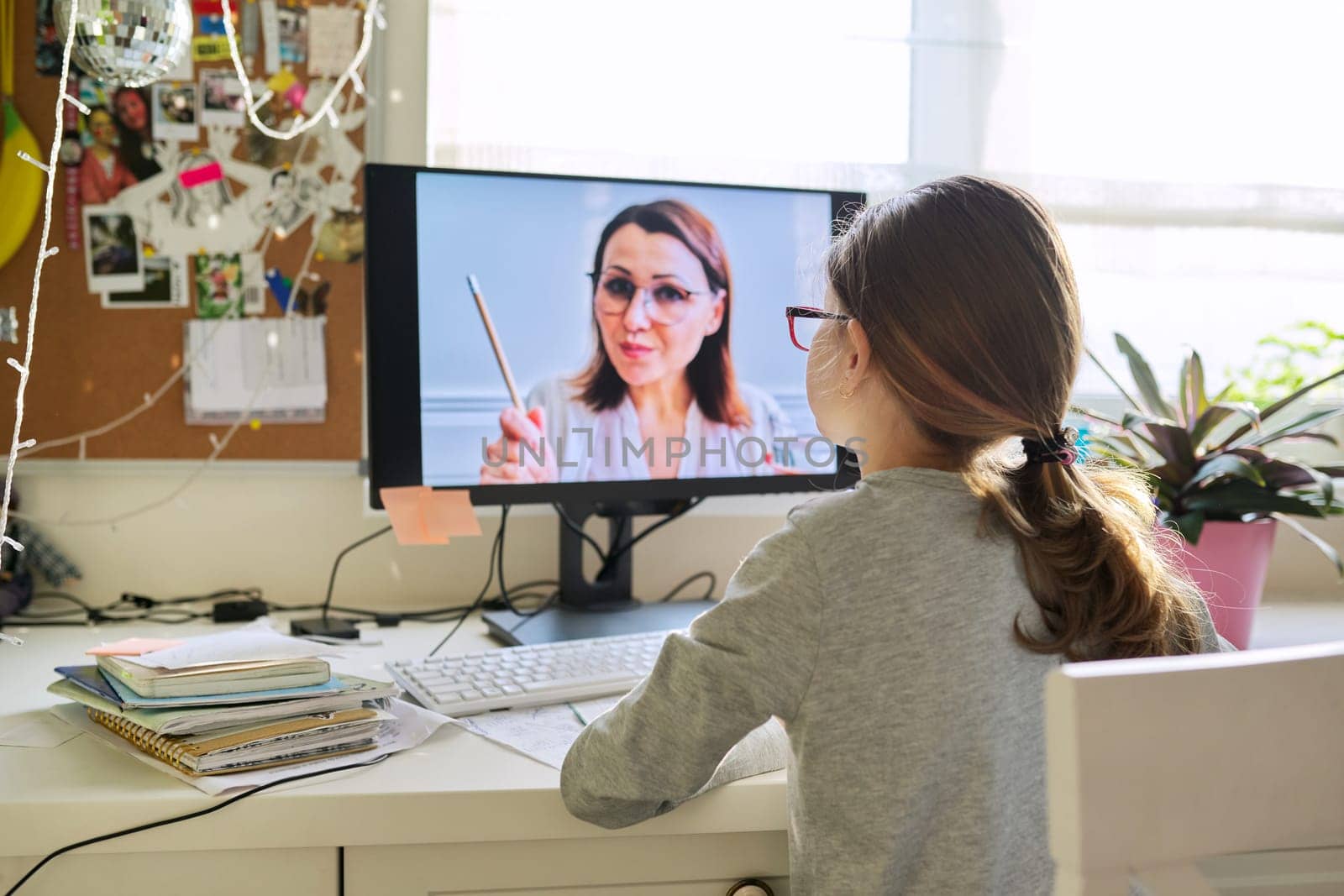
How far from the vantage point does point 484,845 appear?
87 cm

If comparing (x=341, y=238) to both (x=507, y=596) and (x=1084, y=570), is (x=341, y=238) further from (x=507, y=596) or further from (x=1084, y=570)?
(x=1084, y=570)

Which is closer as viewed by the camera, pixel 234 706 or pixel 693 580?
pixel 234 706

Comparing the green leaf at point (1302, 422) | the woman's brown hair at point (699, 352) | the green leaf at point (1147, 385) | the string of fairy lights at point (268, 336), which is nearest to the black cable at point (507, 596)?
the woman's brown hair at point (699, 352)

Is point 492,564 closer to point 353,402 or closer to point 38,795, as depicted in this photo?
point 353,402

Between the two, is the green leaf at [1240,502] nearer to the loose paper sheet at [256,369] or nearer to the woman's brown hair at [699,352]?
the woman's brown hair at [699,352]

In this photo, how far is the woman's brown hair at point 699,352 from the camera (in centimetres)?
128

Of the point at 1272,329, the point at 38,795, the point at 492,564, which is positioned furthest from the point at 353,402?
the point at 1272,329

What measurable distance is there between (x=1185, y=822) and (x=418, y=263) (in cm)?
92

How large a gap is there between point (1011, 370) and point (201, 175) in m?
1.11

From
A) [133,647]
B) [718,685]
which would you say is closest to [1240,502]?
[718,685]

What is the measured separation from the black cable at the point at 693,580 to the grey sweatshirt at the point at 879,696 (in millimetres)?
784

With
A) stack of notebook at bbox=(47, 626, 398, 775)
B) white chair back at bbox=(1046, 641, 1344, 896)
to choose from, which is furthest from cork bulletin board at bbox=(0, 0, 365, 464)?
white chair back at bbox=(1046, 641, 1344, 896)

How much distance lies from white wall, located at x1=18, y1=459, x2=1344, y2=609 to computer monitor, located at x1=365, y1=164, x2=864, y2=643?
0.19 meters

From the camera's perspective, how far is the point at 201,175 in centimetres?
145
